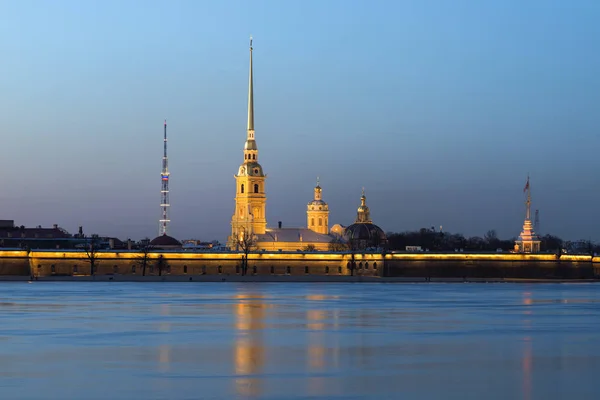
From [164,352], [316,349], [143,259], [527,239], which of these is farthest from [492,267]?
[164,352]

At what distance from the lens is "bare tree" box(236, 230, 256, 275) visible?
422 ft

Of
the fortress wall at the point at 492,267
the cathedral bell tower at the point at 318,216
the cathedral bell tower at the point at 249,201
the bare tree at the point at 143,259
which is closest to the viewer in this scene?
the bare tree at the point at 143,259

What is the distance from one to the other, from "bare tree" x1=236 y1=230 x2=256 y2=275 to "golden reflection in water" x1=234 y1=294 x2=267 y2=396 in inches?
3095

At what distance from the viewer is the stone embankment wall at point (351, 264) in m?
126

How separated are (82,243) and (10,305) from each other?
95137 millimetres

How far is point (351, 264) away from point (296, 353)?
337ft

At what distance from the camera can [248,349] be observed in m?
30.2

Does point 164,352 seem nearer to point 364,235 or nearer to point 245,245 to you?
point 245,245

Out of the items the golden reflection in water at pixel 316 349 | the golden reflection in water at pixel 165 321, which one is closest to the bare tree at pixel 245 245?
the golden reflection in water at pixel 165 321

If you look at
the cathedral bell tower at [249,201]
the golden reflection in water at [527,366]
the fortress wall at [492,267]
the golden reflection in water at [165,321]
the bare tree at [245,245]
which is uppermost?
the cathedral bell tower at [249,201]

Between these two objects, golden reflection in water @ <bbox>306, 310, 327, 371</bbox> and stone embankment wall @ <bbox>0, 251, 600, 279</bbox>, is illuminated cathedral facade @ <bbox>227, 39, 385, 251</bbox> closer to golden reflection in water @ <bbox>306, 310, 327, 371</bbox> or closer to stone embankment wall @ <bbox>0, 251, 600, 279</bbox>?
stone embankment wall @ <bbox>0, 251, 600, 279</bbox>

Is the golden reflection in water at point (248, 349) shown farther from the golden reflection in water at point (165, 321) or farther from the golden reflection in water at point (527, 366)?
the golden reflection in water at point (527, 366)

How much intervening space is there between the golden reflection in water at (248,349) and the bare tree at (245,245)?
78626 millimetres

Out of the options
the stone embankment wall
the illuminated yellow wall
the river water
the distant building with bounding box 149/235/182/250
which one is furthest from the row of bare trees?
the river water
